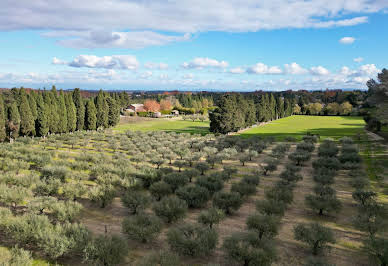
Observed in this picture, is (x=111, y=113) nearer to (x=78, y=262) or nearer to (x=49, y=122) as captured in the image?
(x=49, y=122)

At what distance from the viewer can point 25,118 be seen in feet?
151

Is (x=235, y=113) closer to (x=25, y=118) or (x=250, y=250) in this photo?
(x=25, y=118)

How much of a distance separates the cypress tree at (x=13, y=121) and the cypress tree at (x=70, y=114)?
A: 10107 millimetres

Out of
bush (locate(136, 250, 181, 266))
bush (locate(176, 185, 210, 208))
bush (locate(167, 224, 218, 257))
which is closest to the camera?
bush (locate(136, 250, 181, 266))

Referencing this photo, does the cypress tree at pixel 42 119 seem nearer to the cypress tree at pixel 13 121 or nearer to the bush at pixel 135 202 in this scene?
the cypress tree at pixel 13 121

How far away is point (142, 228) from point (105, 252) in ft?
7.39

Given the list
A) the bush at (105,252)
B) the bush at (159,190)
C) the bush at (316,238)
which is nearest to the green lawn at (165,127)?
the bush at (159,190)

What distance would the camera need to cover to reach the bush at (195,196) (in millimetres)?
16609

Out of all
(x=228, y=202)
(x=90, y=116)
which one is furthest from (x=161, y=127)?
(x=228, y=202)

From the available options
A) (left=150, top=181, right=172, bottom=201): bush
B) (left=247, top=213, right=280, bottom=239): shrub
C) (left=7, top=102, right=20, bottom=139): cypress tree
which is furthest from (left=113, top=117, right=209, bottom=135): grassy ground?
(left=247, top=213, right=280, bottom=239): shrub

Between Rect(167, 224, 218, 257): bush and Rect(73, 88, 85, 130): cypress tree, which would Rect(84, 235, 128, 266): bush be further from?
Rect(73, 88, 85, 130): cypress tree

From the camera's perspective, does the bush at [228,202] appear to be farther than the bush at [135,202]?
Yes

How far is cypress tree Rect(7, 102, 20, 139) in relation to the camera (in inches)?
1716

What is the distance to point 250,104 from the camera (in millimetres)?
72562
